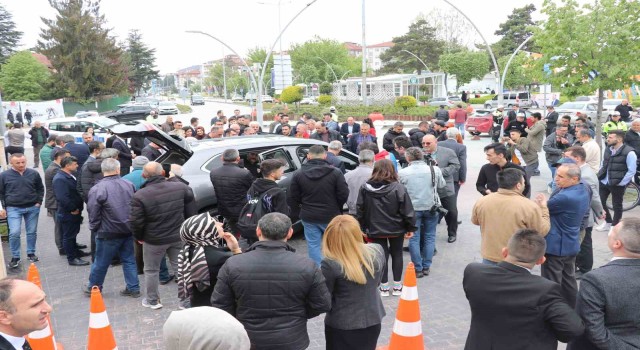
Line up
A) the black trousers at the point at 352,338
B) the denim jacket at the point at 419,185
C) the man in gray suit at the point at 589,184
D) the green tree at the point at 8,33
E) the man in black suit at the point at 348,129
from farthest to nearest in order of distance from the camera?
the green tree at the point at 8,33, the man in black suit at the point at 348,129, the denim jacket at the point at 419,185, the man in gray suit at the point at 589,184, the black trousers at the point at 352,338

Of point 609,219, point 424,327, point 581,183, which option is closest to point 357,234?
point 424,327

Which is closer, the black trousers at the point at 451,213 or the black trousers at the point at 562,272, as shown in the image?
the black trousers at the point at 562,272

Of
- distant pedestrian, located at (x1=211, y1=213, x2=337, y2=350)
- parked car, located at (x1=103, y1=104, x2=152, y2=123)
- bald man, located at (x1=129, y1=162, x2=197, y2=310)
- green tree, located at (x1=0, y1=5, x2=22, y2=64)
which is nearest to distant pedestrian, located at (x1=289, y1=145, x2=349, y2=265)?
bald man, located at (x1=129, y1=162, x2=197, y2=310)

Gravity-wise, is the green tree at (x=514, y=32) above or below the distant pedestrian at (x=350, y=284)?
above

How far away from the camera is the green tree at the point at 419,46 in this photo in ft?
232

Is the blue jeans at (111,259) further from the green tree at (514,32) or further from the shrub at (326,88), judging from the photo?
the green tree at (514,32)

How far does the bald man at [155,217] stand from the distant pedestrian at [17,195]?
279 cm

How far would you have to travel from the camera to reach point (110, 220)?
20.9 feet

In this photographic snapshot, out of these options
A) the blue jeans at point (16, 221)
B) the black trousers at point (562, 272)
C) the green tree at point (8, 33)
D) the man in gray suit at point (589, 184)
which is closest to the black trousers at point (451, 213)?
the man in gray suit at point (589, 184)

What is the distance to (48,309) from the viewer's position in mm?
2641

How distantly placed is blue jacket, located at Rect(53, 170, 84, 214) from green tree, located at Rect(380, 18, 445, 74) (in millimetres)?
66522

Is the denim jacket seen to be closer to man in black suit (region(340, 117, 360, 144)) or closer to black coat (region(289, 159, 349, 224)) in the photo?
black coat (region(289, 159, 349, 224))

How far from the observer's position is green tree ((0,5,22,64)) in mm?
66875

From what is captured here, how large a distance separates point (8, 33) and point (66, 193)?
7227 cm
